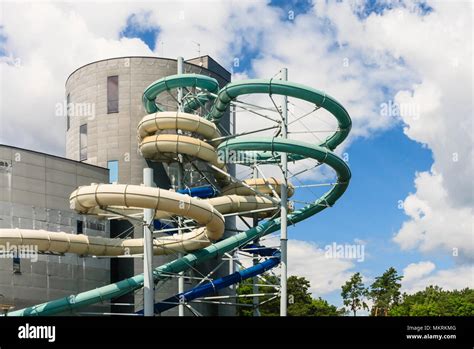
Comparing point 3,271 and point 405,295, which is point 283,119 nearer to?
point 3,271

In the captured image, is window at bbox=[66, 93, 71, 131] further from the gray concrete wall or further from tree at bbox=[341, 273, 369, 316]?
tree at bbox=[341, 273, 369, 316]

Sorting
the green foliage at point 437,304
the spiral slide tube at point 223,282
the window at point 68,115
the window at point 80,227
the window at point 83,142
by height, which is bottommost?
the green foliage at point 437,304

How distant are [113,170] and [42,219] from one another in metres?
8.23

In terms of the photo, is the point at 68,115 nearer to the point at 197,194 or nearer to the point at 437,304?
the point at 197,194

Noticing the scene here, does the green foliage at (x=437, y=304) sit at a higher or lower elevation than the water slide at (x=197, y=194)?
lower

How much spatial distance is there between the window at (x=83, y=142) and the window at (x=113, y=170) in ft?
9.07

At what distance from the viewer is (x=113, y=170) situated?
147 ft

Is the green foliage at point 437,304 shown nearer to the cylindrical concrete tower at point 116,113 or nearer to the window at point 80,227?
the cylindrical concrete tower at point 116,113

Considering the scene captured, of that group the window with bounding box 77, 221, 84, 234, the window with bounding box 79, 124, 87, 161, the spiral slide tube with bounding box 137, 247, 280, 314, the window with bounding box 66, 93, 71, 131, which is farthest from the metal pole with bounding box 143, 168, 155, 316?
the window with bounding box 66, 93, 71, 131

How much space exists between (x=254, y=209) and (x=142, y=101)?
11.4m

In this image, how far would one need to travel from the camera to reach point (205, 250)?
3591 centimetres

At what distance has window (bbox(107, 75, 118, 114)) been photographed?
45906 millimetres

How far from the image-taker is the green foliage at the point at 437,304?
287 ft

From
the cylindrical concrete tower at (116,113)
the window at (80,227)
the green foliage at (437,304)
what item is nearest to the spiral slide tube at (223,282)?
the cylindrical concrete tower at (116,113)
